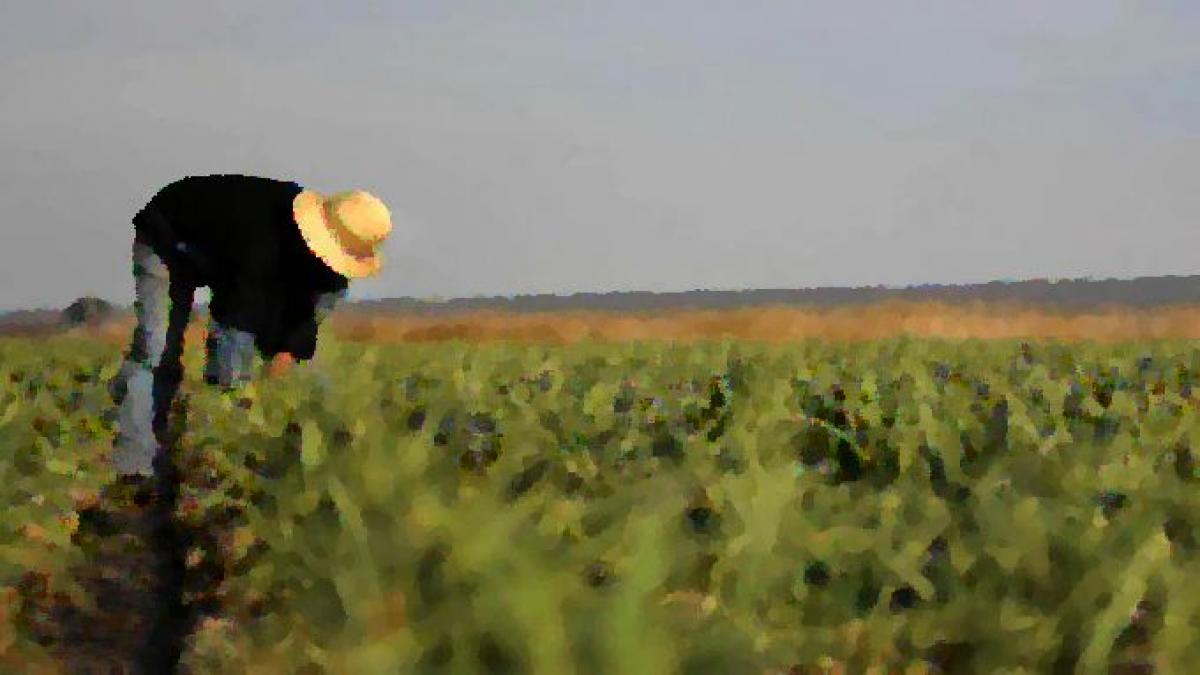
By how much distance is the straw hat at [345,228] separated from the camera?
20.1ft

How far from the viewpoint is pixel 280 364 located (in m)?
6.96

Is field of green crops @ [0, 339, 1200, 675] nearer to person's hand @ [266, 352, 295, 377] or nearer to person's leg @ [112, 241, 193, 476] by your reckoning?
person's leg @ [112, 241, 193, 476]

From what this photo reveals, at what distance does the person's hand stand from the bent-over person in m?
0.16

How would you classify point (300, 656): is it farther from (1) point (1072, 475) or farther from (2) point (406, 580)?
(1) point (1072, 475)

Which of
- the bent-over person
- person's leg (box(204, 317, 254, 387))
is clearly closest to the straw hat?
the bent-over person

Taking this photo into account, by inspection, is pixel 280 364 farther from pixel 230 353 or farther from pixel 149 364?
pixel 149 364

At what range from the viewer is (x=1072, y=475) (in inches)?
124

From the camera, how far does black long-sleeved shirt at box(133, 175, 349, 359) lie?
20.1 feet

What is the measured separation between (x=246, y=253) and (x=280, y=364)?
96cm

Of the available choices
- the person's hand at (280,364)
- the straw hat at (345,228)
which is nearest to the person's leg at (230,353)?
the person's hand at (280,364)

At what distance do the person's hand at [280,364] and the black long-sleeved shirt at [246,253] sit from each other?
0.65 feet

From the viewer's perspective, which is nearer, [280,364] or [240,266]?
[240,266]

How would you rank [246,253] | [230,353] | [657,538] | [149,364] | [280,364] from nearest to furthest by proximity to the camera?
[657,538] < [149,364] < [246,253] < [230,353] < [280,364]

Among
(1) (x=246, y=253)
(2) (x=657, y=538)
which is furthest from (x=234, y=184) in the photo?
(2) (x=657, y=538)
